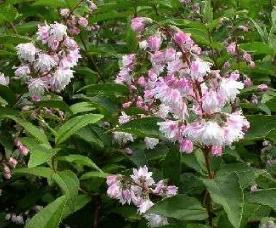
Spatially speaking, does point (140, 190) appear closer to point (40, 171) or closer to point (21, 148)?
point (40, 171)

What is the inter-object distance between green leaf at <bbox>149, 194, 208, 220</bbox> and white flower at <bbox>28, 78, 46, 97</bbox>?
37.9 inches

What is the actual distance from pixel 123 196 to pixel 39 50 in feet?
2.73

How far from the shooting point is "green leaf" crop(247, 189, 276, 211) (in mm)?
2396

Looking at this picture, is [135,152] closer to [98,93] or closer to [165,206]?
[98,93]

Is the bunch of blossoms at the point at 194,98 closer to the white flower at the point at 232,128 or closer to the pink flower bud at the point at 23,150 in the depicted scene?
the white flower at the point at 232,128

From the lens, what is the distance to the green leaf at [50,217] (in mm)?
2105

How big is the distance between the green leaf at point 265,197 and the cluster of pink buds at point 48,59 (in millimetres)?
1100

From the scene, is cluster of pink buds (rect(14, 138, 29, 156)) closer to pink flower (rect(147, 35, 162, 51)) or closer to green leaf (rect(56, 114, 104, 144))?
green leaf (rect(56, 114, 104, 144))

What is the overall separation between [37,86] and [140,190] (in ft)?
2.42

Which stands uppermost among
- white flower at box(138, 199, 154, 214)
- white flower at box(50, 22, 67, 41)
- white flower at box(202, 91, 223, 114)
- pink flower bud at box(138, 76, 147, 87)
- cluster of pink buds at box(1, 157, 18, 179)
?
white flower at box(202, 91, 223, 114)

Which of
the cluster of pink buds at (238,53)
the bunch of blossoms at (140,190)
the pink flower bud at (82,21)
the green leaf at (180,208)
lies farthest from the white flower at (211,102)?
the pink flower bud at (82,21)

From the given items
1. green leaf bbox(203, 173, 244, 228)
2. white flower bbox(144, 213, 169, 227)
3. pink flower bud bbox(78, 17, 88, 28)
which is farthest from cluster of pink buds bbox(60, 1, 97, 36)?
green leaf bbox(203, 173, 244, 228)

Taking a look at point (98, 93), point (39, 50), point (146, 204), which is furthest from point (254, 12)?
point (146, 204)

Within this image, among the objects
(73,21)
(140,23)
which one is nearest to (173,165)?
(140,23)
